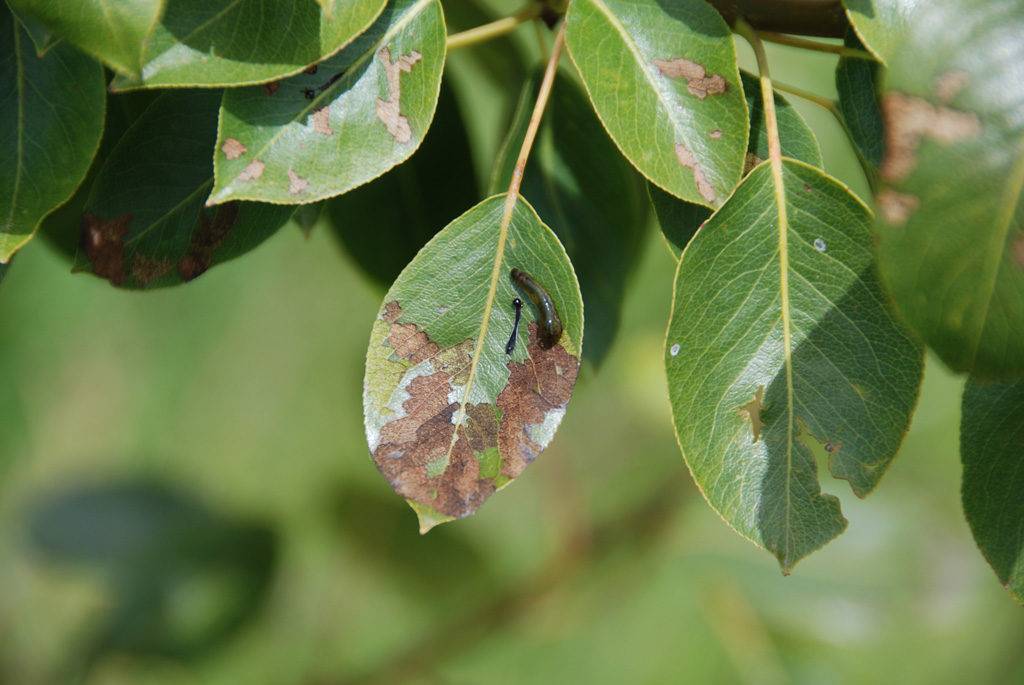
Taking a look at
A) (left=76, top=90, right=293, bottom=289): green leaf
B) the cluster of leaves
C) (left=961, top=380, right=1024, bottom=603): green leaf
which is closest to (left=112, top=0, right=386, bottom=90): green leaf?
the cluster of leaves

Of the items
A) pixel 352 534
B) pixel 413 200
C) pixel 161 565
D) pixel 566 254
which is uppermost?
pixel 566 254

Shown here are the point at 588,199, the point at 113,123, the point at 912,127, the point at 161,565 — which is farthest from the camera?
the point at 161,565

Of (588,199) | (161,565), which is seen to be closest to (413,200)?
(588,199)

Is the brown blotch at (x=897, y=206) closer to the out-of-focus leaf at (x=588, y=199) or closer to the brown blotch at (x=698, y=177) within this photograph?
the brown blotch at (x=698, y=177)

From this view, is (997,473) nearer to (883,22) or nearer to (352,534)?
(883,22)

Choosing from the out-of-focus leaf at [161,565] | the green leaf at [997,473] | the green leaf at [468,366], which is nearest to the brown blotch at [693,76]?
the green leaf at [468,366]

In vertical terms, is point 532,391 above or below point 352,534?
above

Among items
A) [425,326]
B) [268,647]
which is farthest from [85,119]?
[268,647]
